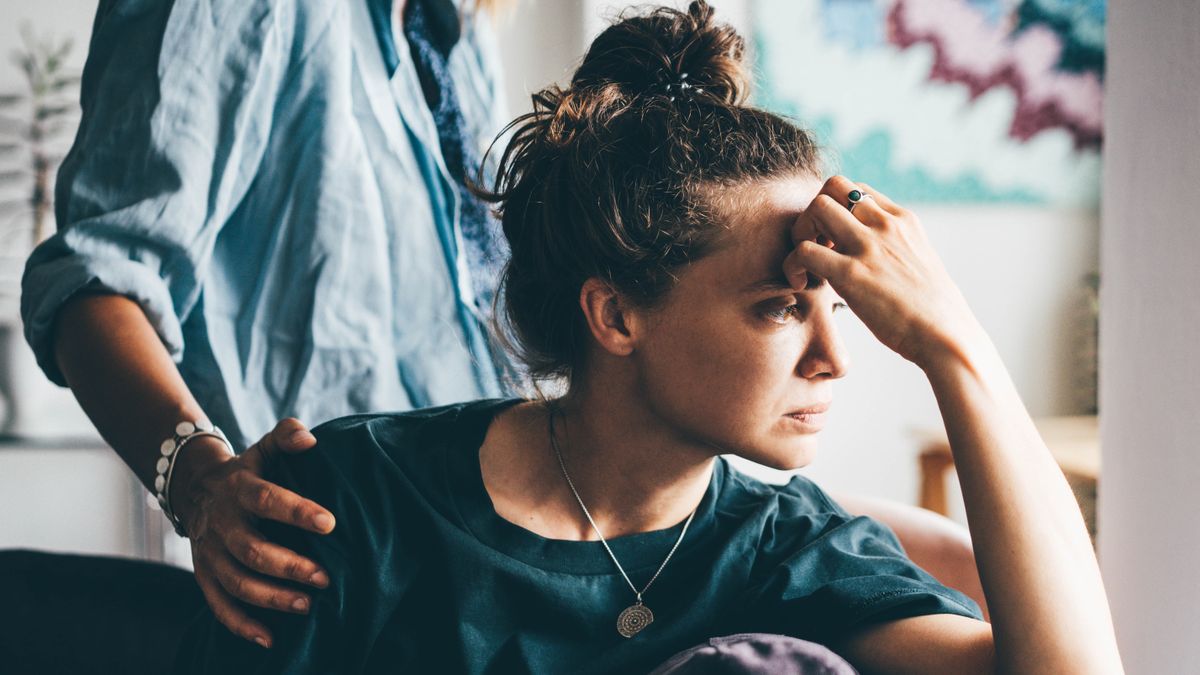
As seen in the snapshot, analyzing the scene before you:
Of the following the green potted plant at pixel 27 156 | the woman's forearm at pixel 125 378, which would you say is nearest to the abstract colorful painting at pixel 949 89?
the green potted plant at pixel 27 156

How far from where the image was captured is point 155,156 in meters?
1.18

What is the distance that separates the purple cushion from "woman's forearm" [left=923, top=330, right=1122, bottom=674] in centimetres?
17

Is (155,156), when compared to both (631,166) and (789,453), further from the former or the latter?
(789,453)

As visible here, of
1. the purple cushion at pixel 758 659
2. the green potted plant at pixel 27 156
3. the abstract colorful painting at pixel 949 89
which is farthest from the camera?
the abstract colorful painting at pixel 949 89

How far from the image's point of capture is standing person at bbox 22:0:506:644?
1.06m

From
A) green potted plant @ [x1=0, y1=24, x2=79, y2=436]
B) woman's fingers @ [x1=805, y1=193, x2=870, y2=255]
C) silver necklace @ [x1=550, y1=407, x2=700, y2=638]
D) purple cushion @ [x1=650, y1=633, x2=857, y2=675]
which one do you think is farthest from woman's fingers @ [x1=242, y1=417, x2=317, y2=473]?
green potted plant @ [x1=0, y1=24, x2=79, y2=436]

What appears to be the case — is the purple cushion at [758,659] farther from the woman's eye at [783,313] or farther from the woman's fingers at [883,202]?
the woman's fingers at [883,202]

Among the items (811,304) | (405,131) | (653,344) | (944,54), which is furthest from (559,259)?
(944,54)

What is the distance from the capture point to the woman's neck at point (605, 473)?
1.05 metres

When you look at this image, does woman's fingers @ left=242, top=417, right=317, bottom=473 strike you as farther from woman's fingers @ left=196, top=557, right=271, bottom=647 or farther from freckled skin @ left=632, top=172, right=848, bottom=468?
freckled skin @ left=632, top=172, right=848, bottom=468

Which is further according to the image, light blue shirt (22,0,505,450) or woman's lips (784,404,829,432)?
light blue shirt (22,0,505,450)

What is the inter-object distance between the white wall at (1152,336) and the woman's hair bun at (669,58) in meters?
0.45

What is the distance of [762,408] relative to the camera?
97 centimetres

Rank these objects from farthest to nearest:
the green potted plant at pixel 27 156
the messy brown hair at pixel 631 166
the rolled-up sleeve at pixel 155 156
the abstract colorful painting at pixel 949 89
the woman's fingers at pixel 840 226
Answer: the abstract colorful painting at pixel 949 89 → the green potted plant at pixel 27 156 → the rolled-up sleeve at pixel 155 156 → the messy brown hair at pixel 631 166 → the woman's fingers at pixel 840 226
